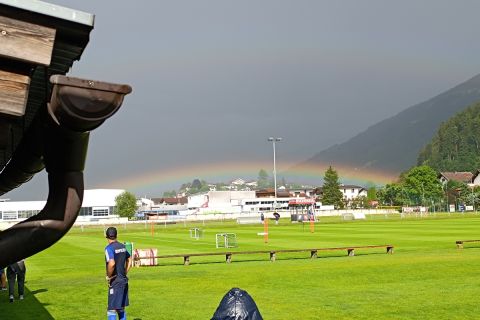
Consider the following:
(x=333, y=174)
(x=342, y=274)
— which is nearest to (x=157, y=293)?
(x=342, y=274)

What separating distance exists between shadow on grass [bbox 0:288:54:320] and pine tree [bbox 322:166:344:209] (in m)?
137

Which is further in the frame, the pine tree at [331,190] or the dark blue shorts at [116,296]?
the pine tree at [331,190]

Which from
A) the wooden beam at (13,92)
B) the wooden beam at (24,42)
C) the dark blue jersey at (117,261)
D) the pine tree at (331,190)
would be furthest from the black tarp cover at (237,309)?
the pine tree at (331,190)

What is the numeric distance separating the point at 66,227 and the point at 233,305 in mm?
1087

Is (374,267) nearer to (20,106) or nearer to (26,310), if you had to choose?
(26,310)

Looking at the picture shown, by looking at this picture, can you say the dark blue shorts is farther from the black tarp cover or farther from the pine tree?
the pine tree

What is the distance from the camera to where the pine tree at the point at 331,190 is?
151500mm

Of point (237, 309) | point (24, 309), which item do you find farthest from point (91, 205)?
point (237, 309)

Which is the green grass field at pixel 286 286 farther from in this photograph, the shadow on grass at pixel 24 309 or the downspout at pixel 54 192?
the downspout at pixel 54 192

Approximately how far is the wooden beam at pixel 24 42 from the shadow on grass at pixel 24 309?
1198 centimetres

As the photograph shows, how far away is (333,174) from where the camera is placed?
497 feet

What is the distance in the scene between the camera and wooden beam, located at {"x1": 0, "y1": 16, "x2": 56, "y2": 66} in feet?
9.21

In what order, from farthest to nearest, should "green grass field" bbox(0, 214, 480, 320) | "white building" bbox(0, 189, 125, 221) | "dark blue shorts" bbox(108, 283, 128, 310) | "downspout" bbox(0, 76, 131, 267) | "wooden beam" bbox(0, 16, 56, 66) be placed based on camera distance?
"white building" bbox(0, 189, 125, 221), "green grass field" bbox(0, 214, 480, 320), "dark blue shorts" bbox(108, 283, 128, 310), "downspout" bbox(0, 76, 131, 267), "wooden beam" bbox(0, 16, 56, 66)

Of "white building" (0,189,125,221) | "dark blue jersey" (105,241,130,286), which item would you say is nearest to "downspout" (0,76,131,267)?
"dark blue jersey" (105,241,130,286)
